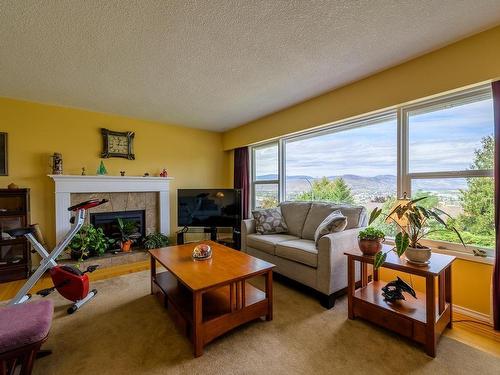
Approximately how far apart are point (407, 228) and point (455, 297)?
83 cm

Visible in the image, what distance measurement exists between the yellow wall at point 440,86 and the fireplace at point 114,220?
336 centimetres

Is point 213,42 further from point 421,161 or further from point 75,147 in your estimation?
point 75,147

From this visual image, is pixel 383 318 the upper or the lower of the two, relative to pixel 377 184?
lower

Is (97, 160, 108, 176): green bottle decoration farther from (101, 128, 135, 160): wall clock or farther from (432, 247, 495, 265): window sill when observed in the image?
(432, 247, 495, 265): window sill

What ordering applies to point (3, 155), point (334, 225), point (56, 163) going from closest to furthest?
point (334, 225) → point (3, 155) → point (56, 163)

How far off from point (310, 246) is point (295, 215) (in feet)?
2.56

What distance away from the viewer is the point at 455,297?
2178mm

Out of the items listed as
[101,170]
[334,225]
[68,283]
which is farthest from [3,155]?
[334,225]

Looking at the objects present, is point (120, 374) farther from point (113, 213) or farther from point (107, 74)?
point (113, 213)

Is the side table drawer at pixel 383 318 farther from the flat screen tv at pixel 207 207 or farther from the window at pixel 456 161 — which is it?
the flat screen tv at pixel 207 207

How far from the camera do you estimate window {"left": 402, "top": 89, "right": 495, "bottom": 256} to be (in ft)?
6.74

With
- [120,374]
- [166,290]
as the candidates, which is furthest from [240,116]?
[120,374]

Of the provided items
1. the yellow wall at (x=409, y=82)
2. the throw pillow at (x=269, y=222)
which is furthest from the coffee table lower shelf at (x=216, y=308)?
the yellow wall at (x=409, y=82)

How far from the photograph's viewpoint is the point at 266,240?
2957mm
